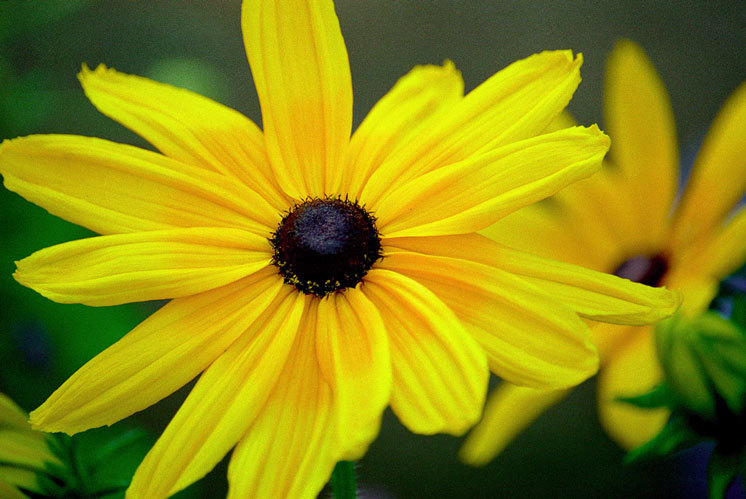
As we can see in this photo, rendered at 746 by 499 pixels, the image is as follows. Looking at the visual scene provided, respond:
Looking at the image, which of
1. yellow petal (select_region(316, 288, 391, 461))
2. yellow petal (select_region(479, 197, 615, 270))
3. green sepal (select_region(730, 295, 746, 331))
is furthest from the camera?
yellow petal (select_region(479, 197, 615, 270))

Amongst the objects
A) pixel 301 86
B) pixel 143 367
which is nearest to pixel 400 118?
pixel 301 86

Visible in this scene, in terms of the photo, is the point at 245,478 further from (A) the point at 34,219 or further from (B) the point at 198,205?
(A) the point at 34,219

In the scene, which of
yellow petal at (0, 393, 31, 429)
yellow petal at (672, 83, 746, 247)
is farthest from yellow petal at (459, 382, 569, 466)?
yellow petal at (0, 393, 31, 429)

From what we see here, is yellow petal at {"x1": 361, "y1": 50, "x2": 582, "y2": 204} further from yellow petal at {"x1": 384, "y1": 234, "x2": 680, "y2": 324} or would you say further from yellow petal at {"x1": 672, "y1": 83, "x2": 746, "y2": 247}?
yellow petal at {"x1": 672, "y1": 83, "x2": 746, "y2": 247}

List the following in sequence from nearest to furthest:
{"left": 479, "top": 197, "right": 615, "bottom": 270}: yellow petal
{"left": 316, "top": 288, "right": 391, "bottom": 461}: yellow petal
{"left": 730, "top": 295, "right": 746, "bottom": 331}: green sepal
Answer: {"left": 316, "top": 288, "right": 391, "bottom": 461}: yellow petal < {"left": 730, "top": 295, "right": 746, "bottom": 331}: green sepal < {"left": 479, "top": 197, "right": 615, "bottom": 270}: yellow petal

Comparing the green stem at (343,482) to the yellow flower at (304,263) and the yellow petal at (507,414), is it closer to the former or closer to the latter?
the yellow flower at (304,263)

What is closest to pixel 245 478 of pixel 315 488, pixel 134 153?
pixel 315 488

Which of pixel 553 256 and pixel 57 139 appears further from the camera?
pixel 553 256
